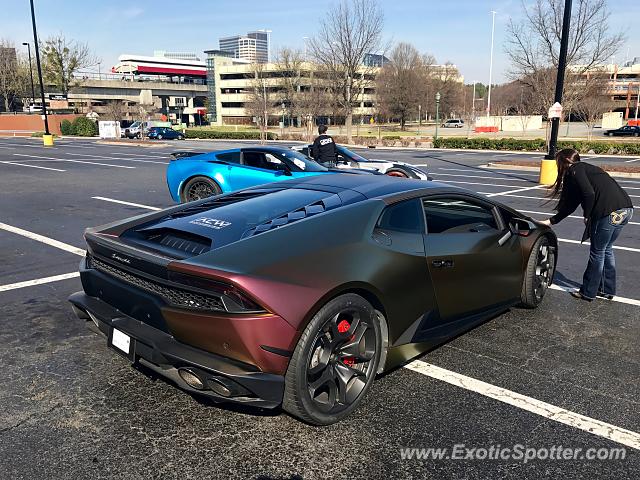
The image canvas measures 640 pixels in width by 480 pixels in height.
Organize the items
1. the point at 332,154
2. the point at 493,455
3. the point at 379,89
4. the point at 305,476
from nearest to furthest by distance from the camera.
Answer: the point at 305,476, the point at 493,455, the point at 332,154, the point at 379,89

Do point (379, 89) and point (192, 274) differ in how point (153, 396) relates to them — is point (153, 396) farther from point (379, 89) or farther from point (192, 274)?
point (379, 89)

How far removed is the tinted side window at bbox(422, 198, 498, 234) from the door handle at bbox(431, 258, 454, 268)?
24 centimetres

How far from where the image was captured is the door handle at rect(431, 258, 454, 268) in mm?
3744

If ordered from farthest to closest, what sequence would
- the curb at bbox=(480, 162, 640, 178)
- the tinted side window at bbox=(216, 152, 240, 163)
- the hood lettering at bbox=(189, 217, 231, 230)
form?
the curb at bbox=(480, 162, 640, 178) → the tinted side window at bbox=(216, 152, 240, 163) → the hood lettering at bbox=(189, 217, 231, 230)

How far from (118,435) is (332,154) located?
10227mm

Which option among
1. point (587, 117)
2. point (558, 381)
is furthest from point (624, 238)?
point (587, 117)

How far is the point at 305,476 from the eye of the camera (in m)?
2.73

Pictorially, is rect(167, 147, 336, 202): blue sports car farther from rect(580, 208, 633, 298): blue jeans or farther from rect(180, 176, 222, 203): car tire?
rect(580, 208, 633, 298): blue jeans

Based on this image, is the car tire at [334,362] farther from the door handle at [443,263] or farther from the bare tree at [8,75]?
the bare tree at [8,75]

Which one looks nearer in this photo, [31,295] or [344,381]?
[344,381]

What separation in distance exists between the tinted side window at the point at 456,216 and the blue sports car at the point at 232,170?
16.8 feet

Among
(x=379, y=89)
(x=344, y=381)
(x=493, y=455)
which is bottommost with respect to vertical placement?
(x=493, y=455)

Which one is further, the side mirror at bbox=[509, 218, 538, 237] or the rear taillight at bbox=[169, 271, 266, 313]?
the side mirror at bbox=[509, 218, 538, 237]

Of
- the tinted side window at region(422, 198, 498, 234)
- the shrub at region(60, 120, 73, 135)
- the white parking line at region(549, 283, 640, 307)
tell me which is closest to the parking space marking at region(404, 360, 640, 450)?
the tinted side window at region(422, 198, 498, 234)
